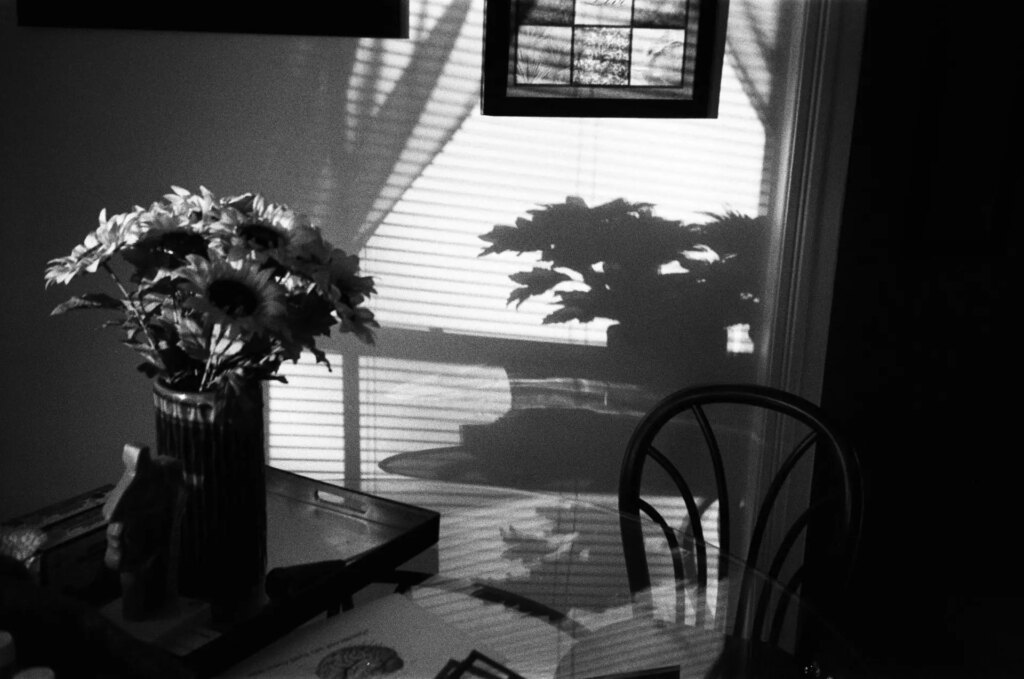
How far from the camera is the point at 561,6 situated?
1826mm

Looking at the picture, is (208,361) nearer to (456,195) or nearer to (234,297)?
(234,297)

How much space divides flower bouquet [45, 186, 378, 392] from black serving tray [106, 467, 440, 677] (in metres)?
0.26

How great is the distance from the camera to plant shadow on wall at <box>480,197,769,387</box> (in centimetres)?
194

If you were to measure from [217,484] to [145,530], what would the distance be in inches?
3.6

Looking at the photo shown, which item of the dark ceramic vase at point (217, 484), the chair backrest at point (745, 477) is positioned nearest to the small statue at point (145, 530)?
the dark ceramic vase at point (217, 484)

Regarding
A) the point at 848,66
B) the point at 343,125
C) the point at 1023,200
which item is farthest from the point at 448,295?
the point at 1023,200

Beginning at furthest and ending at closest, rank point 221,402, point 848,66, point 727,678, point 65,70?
1. point 848,66
2. point 65,70
3. point 727,678
4. point 221,402

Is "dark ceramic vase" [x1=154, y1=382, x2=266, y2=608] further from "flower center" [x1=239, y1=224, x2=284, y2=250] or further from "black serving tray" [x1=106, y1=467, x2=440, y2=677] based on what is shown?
A: "flower center" [x1=239, y1=224, x2=284, y2=250]

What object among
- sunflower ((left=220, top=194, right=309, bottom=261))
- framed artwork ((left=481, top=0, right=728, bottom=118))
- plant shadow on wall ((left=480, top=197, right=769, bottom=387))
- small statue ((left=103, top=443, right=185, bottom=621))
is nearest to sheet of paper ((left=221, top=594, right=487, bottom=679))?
small statue ((left=103, top=443, right=185, bottom=621))

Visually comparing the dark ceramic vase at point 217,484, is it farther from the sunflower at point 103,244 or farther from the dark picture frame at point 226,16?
the dark picture frame at point 226,16

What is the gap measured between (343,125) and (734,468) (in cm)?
105

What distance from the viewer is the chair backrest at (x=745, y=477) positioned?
4.69 feet

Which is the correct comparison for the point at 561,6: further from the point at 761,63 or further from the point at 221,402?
the point at 221,402

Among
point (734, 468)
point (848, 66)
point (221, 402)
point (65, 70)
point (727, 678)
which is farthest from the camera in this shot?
point (734, 468)
